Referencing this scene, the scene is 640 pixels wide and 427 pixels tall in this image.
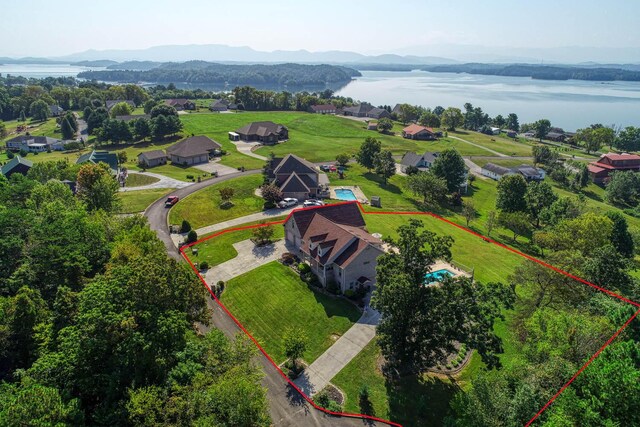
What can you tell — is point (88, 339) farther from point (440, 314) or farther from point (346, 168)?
point (346, 168)

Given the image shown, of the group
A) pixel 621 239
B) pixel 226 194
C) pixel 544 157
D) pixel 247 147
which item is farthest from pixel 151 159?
pixel 544 157

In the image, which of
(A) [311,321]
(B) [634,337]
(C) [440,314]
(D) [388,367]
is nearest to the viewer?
(B) [634,337]

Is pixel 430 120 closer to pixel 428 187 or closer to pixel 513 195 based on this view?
pixel 428 187

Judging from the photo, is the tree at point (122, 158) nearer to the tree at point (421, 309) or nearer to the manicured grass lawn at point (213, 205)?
the manicured grass lawn at point (213, 205)

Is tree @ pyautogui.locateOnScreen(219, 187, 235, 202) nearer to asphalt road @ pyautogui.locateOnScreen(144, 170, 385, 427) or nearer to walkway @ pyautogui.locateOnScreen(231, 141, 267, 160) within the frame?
asphalt road @ pyautogui.locateOnScreen(144, 170, 385, 427)

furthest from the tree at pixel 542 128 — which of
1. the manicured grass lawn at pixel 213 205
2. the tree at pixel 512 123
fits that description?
the manicured grass lawn at pixel 213 205

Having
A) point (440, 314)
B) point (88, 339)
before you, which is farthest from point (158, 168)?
point (440, 314)
